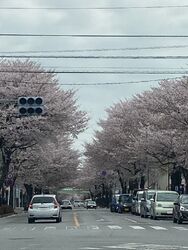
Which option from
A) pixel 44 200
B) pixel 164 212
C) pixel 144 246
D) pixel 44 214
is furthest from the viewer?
pixel 164 212

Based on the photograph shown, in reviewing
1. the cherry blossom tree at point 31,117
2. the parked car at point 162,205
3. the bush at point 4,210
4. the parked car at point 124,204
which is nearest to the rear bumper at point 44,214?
the parked car at point 162,205

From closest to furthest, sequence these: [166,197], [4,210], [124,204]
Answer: [166,197], [4,210], [124,204]

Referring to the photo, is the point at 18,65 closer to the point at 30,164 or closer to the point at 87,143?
the point at 30,164

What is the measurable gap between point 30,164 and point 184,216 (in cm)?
3323

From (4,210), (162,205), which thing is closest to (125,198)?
(4,210)

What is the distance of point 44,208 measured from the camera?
38.2 metres

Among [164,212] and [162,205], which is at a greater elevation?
[162,205]

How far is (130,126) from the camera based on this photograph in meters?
70.6

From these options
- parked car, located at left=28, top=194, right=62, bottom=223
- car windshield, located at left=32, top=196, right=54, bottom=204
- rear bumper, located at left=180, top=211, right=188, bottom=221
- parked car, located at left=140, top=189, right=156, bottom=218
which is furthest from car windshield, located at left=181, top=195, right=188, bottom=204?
parked car, located at left=140, top=189, right=156, bottom=218

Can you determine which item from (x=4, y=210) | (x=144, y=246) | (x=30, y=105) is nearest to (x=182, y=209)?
(x=30, y=105)

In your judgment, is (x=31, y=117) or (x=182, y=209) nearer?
(x=182, y=209)

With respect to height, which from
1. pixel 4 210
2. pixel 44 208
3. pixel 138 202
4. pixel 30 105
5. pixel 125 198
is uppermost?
pixel 30 105

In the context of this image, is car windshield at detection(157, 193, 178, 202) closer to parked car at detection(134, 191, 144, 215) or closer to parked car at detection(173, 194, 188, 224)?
parked car at detection(173, 194, 188, 224)

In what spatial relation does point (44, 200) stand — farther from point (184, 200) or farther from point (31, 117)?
point (31, 117)
